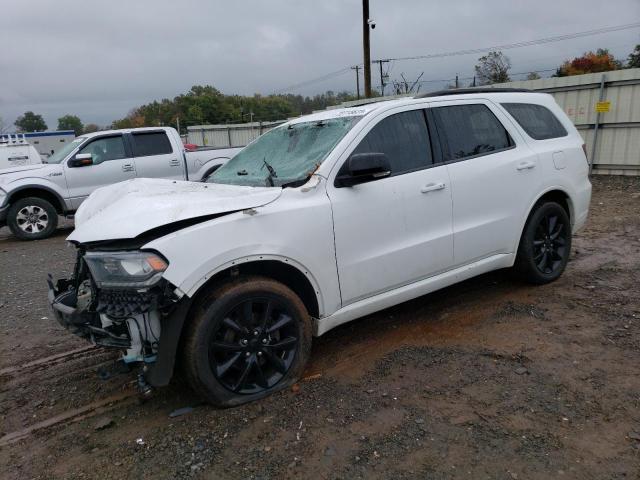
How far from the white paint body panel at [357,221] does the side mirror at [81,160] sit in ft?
→ 19.8

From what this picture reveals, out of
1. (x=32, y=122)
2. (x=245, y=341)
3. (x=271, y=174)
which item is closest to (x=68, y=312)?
(x=245, y=341)

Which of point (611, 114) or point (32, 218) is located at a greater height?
point (611, 114)

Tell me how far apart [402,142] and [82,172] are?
7.75 m

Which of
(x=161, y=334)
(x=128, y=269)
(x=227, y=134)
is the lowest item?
(x=161, y=334)

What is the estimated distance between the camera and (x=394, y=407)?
3.01m

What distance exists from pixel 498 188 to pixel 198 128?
28.7m

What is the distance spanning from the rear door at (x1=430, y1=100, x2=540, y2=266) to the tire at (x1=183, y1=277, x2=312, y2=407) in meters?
1.54

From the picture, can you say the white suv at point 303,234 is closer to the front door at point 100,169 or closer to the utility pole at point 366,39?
the front door at point 100,169

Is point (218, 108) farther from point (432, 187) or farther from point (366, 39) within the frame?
point (432, 187)

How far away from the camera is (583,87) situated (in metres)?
11.6

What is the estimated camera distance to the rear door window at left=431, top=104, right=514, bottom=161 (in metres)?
3.99

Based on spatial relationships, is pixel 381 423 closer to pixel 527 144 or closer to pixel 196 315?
pixel 196 315

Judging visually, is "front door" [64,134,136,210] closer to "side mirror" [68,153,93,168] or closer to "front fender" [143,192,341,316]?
"side mirror" [68,153,93,168]

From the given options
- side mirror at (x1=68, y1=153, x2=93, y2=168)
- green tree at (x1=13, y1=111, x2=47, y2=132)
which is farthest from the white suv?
green tree at (x1=13, y1=111, x2=47, y2=132)
